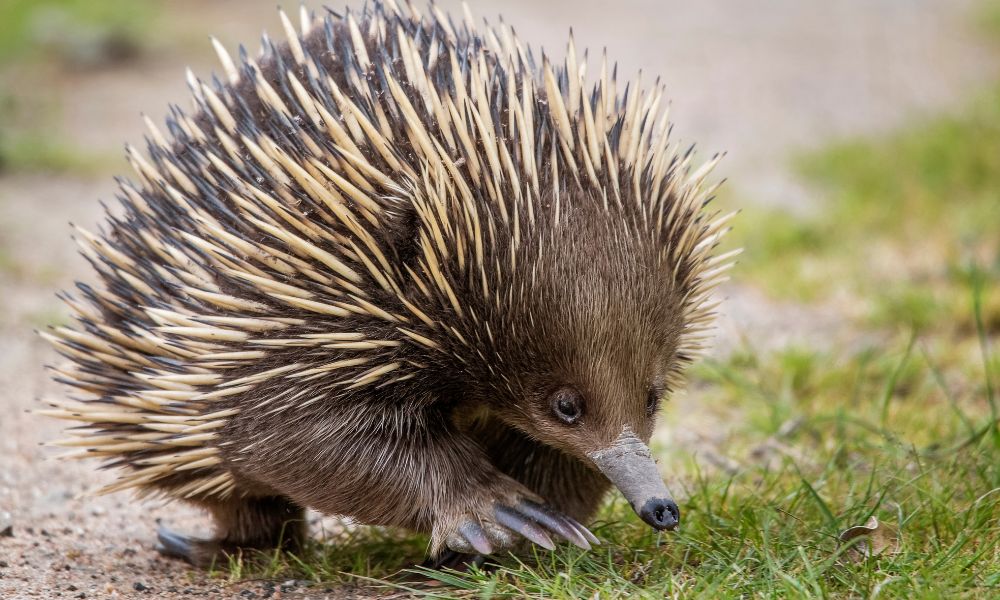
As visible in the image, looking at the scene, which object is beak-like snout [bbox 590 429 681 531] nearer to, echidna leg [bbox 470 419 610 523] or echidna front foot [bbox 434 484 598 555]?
echidna front foot [bbox 434 484 598 555]

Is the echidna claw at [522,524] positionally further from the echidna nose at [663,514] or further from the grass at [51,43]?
the grass at [51,43]

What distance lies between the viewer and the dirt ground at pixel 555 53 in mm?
3824

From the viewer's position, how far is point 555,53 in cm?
1118

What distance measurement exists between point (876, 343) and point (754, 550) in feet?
8.99

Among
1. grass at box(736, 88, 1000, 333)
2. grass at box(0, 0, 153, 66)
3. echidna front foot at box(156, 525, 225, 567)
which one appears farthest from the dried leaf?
grass at box(0, 0, 153, 66)

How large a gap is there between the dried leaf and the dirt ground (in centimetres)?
127

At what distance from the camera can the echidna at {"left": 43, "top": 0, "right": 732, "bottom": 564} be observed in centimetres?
293

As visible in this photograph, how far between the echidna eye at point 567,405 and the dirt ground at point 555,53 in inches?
30.3

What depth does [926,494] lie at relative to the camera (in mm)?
3473

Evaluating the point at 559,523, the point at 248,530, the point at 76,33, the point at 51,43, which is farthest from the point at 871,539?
the point at 51,43

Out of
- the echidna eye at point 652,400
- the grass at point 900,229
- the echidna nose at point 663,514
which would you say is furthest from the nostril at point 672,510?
the grass at point 900,229

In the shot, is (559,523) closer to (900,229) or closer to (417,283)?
(417,283)

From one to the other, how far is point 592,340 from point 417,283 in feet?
1.38

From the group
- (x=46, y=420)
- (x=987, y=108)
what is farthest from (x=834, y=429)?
(x=987, y=108)
